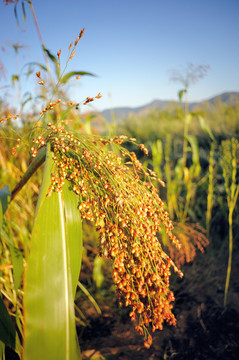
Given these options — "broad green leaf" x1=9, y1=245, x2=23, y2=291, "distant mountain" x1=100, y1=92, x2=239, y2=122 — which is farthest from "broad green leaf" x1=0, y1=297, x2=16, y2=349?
"distant mountain" x1=100, y1=92, x2=239, y2=122

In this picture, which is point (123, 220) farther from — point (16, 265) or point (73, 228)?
point (16, 265)

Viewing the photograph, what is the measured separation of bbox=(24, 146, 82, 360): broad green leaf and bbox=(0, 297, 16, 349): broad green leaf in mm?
399

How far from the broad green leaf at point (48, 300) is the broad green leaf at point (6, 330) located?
0.40 meters

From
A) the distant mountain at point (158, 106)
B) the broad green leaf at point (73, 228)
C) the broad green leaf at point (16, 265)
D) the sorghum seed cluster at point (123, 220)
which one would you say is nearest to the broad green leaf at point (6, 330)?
the broad green leaf at point (16, 265)

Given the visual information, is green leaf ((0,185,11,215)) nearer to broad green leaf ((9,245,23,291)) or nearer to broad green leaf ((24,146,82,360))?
broad green leaf ((9,245,23,291))

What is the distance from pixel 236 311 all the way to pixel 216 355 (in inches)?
18.2

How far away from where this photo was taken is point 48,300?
1.91ft

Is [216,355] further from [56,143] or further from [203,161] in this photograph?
[203,161]

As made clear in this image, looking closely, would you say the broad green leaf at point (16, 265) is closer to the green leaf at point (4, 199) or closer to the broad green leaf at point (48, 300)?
the green leaf at point (4, 199)

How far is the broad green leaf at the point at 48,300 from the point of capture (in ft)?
1.79

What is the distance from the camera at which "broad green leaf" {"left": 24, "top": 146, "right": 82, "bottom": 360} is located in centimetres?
55

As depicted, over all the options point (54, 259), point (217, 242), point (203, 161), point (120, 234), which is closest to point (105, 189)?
point (120, 234)

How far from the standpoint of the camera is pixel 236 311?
1785 mm

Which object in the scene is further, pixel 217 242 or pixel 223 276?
pixel 217 242
